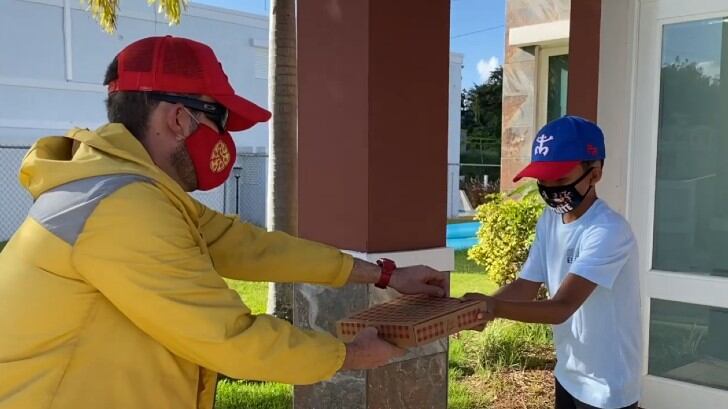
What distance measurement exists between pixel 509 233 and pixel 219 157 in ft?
19.7

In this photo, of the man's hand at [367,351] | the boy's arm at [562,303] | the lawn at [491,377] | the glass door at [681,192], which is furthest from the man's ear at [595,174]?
the lawn at [491,377]

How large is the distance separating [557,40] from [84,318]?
8.79m

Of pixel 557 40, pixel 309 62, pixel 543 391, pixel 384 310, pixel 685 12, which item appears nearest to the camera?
pixel 384 310

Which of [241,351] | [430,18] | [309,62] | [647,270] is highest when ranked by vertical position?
[430,18]

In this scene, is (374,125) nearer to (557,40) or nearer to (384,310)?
(384,310)

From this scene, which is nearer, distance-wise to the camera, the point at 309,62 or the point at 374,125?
the point at 374,125

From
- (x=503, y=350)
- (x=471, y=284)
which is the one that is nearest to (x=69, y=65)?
(x=471, y=284)

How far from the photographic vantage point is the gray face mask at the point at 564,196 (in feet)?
8.25

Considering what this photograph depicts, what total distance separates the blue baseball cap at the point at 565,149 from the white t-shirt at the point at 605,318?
7.5 inches

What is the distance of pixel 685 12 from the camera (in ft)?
14.2

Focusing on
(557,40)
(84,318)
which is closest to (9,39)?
(557,40)

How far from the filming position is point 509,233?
7520mm

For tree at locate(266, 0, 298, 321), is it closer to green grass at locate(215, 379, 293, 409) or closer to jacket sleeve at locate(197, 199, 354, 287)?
green grass at locate(215, 379, 293, 409)

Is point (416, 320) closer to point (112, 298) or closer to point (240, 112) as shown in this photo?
point (240, 112)
